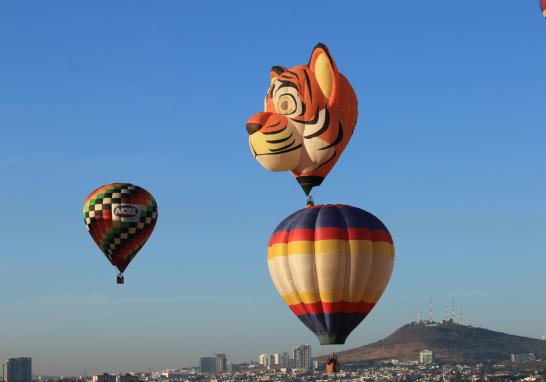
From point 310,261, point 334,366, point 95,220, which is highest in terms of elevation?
point 95,220

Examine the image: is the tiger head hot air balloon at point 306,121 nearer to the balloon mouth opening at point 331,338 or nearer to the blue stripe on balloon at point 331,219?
the blue stripe on balloon at point 331,219

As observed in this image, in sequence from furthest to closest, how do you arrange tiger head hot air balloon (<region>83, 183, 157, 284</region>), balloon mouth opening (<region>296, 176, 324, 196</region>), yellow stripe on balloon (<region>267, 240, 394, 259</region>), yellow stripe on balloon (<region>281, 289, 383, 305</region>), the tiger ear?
tiger head hot air balloon (<region>83, 183, 157, 284</region>)
balloon mouth opening (<region>296, 176, 324, 196</region>)
the tiger ear
yellow stripe on balloon (<region>281, 289, 383, 305</region>)
yellow stripe on balloon (<region>267, 240, 394, 259</region>)

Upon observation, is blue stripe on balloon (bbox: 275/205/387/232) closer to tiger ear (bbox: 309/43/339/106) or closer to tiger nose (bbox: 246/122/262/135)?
tiger nose (bbox: 246/122/262/135)

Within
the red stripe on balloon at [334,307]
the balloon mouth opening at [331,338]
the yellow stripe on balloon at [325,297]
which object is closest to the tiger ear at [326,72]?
the yellow stripe on balloon at [325,297]

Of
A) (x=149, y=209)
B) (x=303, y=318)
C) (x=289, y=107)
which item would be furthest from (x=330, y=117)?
(x=149, y=209)

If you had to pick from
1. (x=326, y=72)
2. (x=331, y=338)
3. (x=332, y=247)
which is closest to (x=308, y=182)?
(x=332, y=247)

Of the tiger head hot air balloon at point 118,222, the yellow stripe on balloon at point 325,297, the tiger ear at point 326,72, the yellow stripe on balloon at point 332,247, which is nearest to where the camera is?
the yellow stripe on balloon at point 332,247

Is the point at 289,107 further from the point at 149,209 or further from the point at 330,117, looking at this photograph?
the point at 149,209

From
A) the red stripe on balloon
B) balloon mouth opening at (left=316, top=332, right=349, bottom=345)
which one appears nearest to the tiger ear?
the red stripe on balloon
